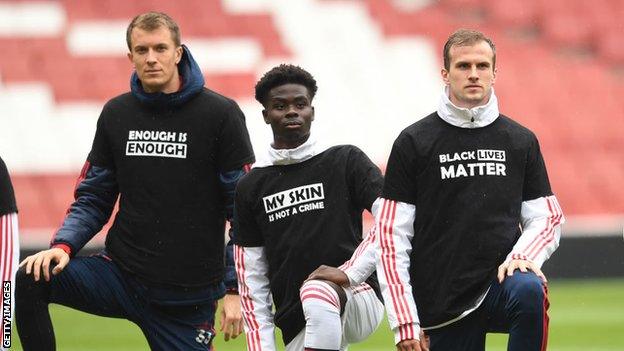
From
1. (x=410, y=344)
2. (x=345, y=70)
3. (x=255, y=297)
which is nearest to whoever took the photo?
(x=410, y=344)

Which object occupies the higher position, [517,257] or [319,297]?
[517,257]

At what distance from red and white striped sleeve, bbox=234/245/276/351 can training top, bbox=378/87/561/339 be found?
2.54 feet

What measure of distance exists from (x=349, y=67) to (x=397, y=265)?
45.8ft

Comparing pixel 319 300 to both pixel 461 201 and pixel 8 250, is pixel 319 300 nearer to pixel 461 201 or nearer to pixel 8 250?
pixel 461 201

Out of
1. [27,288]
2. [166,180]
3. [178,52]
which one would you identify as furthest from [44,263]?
[178,52]

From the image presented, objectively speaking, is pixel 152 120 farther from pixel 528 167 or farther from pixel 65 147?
pixel 65 147

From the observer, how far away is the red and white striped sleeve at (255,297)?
5.99 m

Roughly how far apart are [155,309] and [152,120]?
92 centimetres

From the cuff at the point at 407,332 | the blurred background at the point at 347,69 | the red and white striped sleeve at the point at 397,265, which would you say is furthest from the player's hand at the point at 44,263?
the blurred background at the point at 347,69

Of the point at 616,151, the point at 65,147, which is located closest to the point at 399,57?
the point at 616,151

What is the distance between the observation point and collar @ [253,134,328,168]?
598 centimetres

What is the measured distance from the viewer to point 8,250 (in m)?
5.89

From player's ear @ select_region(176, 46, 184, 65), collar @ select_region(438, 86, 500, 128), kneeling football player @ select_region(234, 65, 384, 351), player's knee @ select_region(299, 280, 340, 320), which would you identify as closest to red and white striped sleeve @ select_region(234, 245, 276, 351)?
kneeling football player @ select_region(234, 65, 384, 351)

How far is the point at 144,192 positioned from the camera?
6.30 meters
